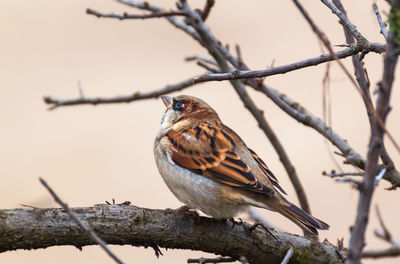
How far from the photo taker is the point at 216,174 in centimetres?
396

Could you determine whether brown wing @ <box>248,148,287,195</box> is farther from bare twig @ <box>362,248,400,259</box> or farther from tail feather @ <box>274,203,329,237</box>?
bare twig @ <box>362,248,400,259</box>

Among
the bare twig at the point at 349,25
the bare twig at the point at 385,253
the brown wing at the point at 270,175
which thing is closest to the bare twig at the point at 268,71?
the bare twig at the point at 349,25

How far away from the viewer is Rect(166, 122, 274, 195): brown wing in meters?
3.90

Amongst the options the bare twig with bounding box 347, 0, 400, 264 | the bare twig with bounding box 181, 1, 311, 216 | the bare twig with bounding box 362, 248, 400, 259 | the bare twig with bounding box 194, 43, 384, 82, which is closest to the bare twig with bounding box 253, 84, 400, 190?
the bare twig with bounding box 181, 1, 311, 216

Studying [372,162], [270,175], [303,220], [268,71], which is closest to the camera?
[372,162]

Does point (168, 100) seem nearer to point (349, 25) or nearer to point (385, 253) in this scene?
point (349, 25)

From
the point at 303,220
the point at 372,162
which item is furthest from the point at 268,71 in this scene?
the point at 303,220

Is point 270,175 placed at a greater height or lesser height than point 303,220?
greater

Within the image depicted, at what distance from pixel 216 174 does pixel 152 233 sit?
830 millimetres

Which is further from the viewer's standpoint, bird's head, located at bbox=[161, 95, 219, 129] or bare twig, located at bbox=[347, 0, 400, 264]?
bird's head, located at bbox=[161, 95, 219, 129]

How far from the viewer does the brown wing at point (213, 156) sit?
3900mm

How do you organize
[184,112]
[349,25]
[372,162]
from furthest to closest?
[184,112], [349,25], [372,162]

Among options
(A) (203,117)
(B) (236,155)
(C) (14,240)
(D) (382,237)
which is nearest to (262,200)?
(B) (236,155)

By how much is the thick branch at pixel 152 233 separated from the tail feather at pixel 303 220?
0.08m
